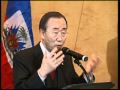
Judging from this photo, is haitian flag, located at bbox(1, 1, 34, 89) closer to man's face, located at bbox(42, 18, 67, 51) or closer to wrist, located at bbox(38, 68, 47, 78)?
man's face, located at bbox(42, 18, 67, 51)

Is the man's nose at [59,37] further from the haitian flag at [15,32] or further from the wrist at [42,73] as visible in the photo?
the haitian flag at [15,32]

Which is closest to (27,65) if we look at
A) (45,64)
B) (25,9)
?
(45,64)

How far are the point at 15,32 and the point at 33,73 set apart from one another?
3.63 feet

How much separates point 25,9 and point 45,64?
1.35 m

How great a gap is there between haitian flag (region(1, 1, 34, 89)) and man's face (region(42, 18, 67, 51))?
0.92 metres

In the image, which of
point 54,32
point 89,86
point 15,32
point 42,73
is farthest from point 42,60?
point 15,32

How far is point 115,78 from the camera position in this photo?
3129mm

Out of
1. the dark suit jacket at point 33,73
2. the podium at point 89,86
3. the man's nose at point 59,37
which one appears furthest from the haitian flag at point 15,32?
the podium at point 89,86

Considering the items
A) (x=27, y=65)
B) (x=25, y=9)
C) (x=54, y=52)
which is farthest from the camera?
(x=25, y=9)

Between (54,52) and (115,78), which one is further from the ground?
(54,52)

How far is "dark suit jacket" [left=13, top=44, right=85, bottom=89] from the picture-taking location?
5.89 feet

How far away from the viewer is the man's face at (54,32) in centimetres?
196

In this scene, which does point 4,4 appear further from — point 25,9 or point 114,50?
point 114,50

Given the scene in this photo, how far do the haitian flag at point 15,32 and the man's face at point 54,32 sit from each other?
3.03 ft
